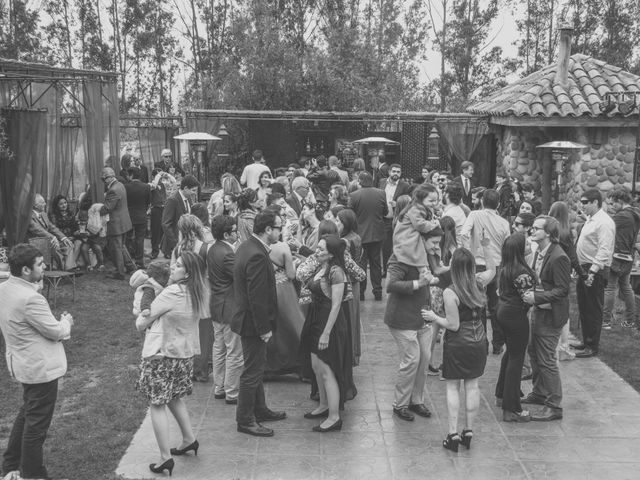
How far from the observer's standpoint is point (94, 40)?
23812mm

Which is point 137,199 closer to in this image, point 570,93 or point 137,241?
point 137,241

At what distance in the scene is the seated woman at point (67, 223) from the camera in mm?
11508

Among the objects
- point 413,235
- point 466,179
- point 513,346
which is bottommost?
point 513,346

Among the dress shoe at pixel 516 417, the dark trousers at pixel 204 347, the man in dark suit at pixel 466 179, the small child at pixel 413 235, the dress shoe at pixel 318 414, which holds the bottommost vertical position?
the dress shoe at pixel 516 417

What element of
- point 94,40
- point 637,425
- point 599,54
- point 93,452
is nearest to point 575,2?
point 599,54

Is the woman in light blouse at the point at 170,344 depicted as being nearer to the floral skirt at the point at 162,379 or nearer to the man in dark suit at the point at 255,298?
the floral skirt at the point at 162,379

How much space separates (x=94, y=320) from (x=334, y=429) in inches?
178

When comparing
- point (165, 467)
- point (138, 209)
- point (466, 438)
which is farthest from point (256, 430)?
point (138, 209)

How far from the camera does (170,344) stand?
5.17m

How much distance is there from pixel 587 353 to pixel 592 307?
55 centimetres

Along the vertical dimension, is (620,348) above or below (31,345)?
below

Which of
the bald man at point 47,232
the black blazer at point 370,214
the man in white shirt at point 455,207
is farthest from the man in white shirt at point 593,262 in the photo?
the bald man at point 47,232

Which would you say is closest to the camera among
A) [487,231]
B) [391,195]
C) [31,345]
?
[31,345]

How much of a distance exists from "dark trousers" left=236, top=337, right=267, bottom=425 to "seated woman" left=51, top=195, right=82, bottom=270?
6.47 m
